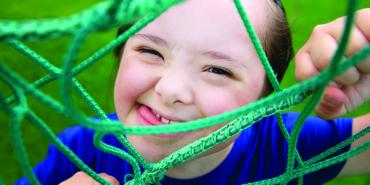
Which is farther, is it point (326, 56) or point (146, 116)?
point (146, 116)

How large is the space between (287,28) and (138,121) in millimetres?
298

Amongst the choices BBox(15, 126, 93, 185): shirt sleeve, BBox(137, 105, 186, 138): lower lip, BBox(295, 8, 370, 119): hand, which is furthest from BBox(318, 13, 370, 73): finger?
BBox(15, 126, 93, 185): shirt sleeve

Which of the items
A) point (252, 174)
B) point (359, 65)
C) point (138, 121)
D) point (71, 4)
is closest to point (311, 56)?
point (359, 65)

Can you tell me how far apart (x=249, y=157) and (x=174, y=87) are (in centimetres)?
31

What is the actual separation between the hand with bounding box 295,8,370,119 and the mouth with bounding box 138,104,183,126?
21cm

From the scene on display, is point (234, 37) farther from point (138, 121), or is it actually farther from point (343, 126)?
point (343, 126)

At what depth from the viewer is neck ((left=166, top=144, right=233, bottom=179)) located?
0.72 m

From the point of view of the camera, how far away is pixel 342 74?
0.40m

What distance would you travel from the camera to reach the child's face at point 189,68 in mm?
540

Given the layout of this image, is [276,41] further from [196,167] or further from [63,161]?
[63,161]

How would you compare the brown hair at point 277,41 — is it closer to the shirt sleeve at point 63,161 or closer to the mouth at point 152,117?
the mouth at point 152,117

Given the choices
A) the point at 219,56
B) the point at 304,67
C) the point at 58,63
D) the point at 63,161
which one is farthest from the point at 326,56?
the point at 58,63

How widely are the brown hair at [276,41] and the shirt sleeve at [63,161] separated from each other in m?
0.19

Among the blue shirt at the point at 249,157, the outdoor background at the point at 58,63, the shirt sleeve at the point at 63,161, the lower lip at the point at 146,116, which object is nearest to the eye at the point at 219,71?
the lower lip at the point at 146,116
